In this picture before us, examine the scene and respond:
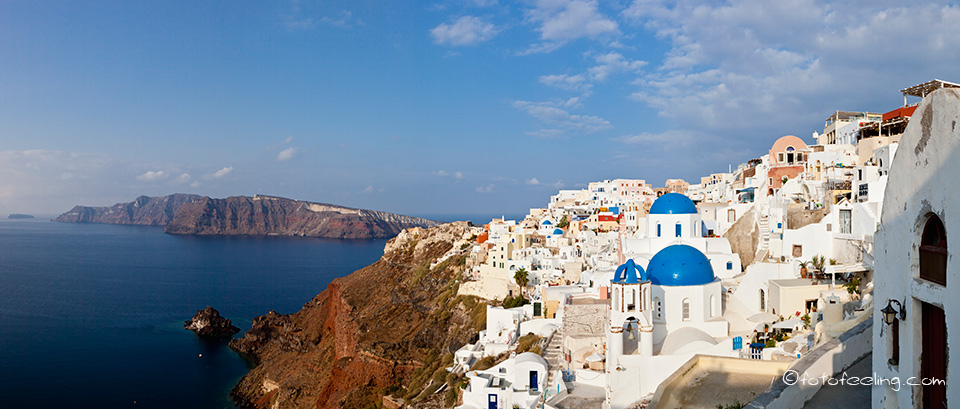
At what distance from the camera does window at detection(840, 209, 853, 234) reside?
21469mm

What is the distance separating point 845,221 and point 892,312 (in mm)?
19327

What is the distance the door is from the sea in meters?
46.2

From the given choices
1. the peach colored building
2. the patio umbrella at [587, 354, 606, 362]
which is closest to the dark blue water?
the patio umbrella at [587, 354, 606, 362]

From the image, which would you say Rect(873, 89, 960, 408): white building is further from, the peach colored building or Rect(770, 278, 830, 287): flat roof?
the peach colored building

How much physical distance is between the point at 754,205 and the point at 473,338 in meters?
18.2

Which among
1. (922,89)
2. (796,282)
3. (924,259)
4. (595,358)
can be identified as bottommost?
(595,358)

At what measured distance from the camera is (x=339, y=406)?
36.7 m

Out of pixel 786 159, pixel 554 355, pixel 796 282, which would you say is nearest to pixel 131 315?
pixel 554 355

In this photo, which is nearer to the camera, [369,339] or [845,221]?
[845,221]

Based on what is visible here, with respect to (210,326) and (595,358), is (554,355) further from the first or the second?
(210,326)

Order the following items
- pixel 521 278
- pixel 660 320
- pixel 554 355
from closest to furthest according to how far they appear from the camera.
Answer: pixel 660 320 → pixel 554 355 → pixel 521 278

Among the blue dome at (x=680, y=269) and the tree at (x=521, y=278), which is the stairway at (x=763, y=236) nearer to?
the blue dome at (x=680, y=269)

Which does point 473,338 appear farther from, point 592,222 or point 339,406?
point 592,222

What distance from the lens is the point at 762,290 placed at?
69.4 feet
